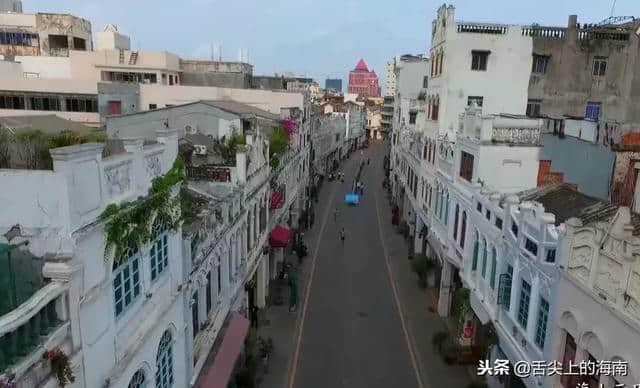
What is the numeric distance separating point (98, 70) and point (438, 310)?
35.8 meters

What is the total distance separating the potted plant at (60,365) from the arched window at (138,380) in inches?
99.8

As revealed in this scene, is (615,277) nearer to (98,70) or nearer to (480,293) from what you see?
(480,293)

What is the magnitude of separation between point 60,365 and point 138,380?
3393mm

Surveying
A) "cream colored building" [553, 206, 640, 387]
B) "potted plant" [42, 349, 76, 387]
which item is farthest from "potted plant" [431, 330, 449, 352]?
"potted plant" [42, 349, 76, 387]

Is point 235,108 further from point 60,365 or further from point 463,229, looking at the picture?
point 60,365

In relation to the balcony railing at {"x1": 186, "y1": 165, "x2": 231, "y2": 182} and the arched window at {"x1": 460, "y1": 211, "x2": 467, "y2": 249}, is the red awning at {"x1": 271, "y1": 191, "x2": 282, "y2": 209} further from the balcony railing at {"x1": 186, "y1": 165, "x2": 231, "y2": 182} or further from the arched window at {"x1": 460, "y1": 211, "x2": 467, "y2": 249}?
the arched window at {"x1": 460, "y1": 211, "x2": 467, "y2": 249}

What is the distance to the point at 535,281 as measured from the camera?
12.8 m

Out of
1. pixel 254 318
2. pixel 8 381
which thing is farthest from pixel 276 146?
pixel 8 381

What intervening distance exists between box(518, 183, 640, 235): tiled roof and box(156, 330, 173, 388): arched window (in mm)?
10395

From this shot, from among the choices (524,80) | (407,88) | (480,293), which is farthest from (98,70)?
(480,293)

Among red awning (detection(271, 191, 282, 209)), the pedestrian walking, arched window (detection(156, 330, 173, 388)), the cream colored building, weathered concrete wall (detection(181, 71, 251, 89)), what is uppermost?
weathered concrete wall (detection(181, 71, 251, 89))

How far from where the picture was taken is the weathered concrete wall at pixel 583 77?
25938 millimetres

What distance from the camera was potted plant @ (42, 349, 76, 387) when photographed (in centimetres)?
653

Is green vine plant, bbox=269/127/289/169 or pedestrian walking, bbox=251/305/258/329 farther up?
green vine plant, bbox=269/127/289/169
